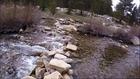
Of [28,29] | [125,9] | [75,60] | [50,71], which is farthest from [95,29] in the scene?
[125,9]

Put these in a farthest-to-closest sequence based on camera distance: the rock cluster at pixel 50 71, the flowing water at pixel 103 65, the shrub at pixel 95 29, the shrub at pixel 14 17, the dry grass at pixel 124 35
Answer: the shrub at pixel 95 29
the dry grass at pixel 124 35
the shrub at pixel 14 17
the flowing water at pixel 103 65
the rock cluster at pixel 50 71

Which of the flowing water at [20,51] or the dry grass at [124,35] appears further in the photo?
the dry grass at [124,35]

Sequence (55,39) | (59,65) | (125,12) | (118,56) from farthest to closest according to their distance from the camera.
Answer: (125,12) → (55,39) → (118,56) → (59,65)

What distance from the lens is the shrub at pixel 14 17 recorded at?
7.82 meters

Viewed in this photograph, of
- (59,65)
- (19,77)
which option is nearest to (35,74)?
(19,77)

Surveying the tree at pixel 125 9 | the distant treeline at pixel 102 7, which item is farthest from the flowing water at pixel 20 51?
the tree at pixel 125 9

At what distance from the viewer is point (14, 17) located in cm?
807

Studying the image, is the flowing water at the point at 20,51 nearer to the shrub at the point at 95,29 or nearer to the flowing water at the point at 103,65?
the flowing water at the point at 103,65

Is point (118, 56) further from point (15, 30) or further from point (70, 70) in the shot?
point (15, 30)

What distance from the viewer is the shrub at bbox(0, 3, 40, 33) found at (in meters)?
7.82

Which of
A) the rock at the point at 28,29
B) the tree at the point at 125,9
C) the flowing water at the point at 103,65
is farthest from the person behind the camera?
the tree at the point at 125,9

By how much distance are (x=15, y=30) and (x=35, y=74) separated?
4656mm

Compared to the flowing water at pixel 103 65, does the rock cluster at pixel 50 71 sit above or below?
above

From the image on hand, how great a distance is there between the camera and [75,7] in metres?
18.4
